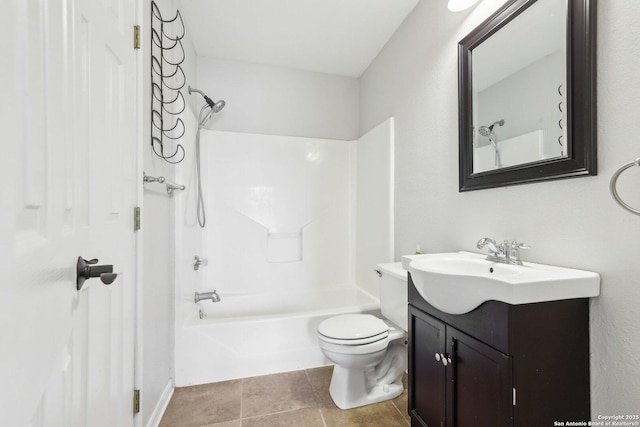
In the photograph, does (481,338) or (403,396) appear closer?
(481,338)

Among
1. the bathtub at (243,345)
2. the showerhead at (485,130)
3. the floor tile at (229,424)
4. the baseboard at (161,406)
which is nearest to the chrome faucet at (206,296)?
the bathtub at (243,345)

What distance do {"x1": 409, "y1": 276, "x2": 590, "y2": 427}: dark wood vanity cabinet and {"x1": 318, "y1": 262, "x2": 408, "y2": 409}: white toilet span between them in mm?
507

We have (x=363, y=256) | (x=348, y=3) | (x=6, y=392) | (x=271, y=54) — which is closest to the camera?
(x=6, y=392)

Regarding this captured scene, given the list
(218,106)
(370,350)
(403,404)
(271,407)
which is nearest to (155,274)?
(271,407)

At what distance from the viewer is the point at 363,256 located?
104 inches

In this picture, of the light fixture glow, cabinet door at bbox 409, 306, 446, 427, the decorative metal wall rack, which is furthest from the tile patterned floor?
the light fixture glow

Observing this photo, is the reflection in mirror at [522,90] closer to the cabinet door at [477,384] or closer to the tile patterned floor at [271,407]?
the cabinet door at [477,384]

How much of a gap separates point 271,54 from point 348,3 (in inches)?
33.9

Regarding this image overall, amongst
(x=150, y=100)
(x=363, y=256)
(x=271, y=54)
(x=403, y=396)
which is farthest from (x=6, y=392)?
(x=271, y=54)

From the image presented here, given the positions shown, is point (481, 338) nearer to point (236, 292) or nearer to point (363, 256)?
point (363, 256)

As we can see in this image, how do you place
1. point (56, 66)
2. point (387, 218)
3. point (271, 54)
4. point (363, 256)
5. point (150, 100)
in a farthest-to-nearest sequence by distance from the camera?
point (363, 256) → point (271, 54) → point (387, 218) → point (150, 100) → point (56, 66)

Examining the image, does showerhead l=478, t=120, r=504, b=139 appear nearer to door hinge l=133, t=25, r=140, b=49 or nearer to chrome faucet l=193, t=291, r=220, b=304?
door hinge l=133, t=25, r=140, b=49

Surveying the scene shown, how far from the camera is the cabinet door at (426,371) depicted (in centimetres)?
115

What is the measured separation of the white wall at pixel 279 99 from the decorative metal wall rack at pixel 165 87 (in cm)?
56
